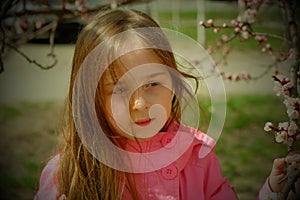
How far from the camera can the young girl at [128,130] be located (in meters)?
1.27

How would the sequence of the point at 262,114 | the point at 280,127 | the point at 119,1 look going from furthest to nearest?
1. the point at 262,114
2. the point at 119,1
3. the point at 280,127

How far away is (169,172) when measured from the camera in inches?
53.0

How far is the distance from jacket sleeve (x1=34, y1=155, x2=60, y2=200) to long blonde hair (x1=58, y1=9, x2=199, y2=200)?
30 millimetres

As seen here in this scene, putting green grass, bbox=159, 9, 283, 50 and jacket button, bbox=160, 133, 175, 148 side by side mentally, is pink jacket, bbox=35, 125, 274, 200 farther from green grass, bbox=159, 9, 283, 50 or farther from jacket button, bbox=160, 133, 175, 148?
green grass, bbox=159, 9, 283, 50

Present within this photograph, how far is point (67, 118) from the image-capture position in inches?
56.9

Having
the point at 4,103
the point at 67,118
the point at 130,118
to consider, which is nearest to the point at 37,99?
the point at 4,103

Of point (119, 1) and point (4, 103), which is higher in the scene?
point (119, 1)

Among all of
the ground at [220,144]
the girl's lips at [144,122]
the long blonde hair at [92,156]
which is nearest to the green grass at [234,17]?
the ground at [220,144]

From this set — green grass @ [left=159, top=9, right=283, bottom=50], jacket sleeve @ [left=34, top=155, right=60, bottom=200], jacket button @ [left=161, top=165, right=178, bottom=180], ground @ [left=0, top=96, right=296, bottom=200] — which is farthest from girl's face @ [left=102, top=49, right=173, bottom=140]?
green grass @ [left=159, top=9, right=283, bottom=50]

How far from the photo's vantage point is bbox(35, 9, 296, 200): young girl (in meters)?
1.27

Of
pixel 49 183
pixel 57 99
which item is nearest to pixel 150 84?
pixel 49 183

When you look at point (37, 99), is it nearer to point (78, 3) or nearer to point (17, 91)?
point (17, 91)

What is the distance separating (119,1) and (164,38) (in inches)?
33.7

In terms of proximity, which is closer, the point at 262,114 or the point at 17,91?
the point at 262,114
